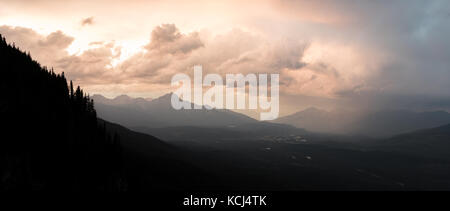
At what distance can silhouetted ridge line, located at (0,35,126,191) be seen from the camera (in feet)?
274

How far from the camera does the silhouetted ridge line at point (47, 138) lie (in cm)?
8362

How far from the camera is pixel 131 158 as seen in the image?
196m

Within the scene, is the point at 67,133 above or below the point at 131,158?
above

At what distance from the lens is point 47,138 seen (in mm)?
97500

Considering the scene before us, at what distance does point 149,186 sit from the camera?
15062 centimetres
